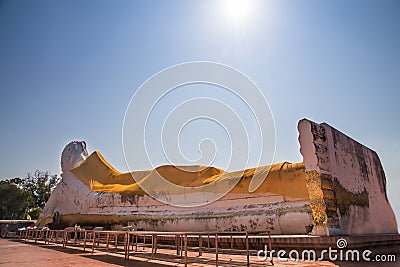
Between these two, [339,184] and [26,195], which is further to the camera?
[26,195]

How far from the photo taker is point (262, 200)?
1008cm

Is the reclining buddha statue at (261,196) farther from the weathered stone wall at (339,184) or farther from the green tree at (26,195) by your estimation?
the green tree at (26,195)

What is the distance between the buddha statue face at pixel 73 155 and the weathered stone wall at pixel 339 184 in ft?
47.2

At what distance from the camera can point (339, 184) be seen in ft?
20.5

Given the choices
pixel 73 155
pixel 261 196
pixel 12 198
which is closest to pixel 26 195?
pixel 12 198

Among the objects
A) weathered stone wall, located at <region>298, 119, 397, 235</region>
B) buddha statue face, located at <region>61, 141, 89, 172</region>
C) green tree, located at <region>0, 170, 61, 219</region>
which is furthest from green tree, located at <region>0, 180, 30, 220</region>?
weathered stone wall, located at <region>298, 119, 397, 235</region>

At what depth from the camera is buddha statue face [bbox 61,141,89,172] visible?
57.3 ft

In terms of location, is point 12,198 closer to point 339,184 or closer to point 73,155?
point 73,155

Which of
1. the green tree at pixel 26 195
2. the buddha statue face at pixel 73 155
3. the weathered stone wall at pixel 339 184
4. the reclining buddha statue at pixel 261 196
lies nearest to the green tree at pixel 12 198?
the green tree at pixel 26 195

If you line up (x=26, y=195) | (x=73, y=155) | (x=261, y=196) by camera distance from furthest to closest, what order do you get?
(x=26, y=195)
(x=73, y=155)
(x=261, y=196)

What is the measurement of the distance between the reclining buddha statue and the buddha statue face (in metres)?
0.05

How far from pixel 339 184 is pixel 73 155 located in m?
15.1

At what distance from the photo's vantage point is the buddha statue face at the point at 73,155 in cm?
1745

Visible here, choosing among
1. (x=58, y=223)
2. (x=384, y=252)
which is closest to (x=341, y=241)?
(x=384, y=252)
